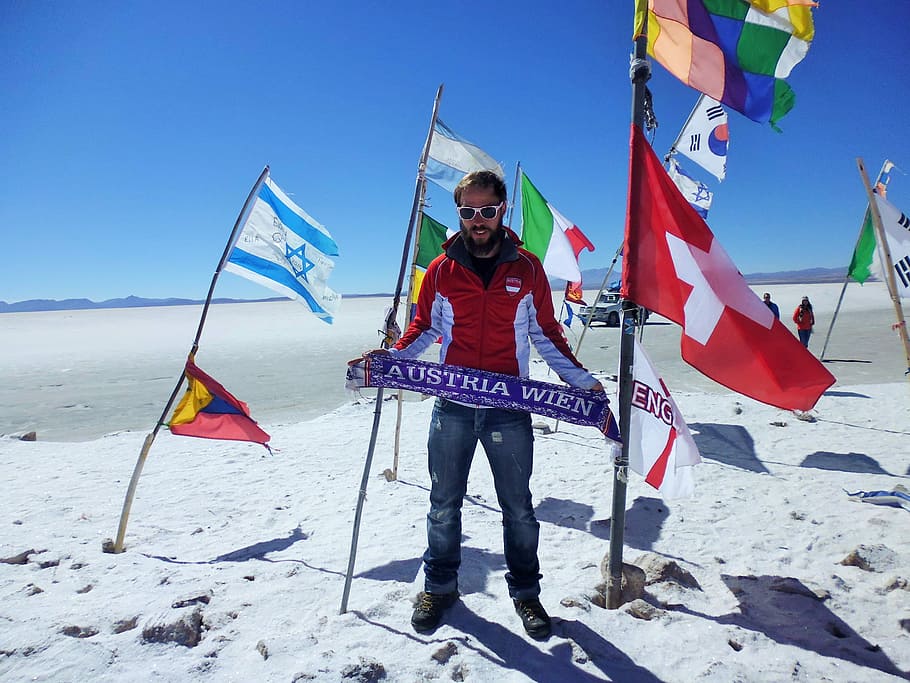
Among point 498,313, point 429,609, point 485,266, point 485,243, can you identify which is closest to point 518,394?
point 498,313

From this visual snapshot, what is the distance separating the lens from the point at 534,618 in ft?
8.82

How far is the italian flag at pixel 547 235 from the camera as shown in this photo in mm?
7195

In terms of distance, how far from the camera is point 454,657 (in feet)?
8.19

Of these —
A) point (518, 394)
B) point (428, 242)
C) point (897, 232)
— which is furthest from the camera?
point (428, 242)

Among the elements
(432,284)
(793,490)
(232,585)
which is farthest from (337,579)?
(793,490)

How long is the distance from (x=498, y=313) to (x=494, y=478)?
96cm

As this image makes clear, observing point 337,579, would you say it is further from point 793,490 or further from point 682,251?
point 793,490

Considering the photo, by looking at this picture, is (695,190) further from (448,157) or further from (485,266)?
(485,266)

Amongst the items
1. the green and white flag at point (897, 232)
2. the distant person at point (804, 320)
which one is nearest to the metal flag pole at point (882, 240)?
the green and white flag at point (897, 232)

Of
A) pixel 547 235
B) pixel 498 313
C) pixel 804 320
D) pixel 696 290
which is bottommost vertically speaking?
pixel 498 313

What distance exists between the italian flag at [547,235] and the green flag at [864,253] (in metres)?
5.63

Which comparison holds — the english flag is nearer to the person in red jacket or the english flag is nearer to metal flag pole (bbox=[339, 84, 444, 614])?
the person in red jacket

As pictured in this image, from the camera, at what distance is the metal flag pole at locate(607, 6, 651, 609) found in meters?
2.80

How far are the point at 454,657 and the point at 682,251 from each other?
8.57 ft
